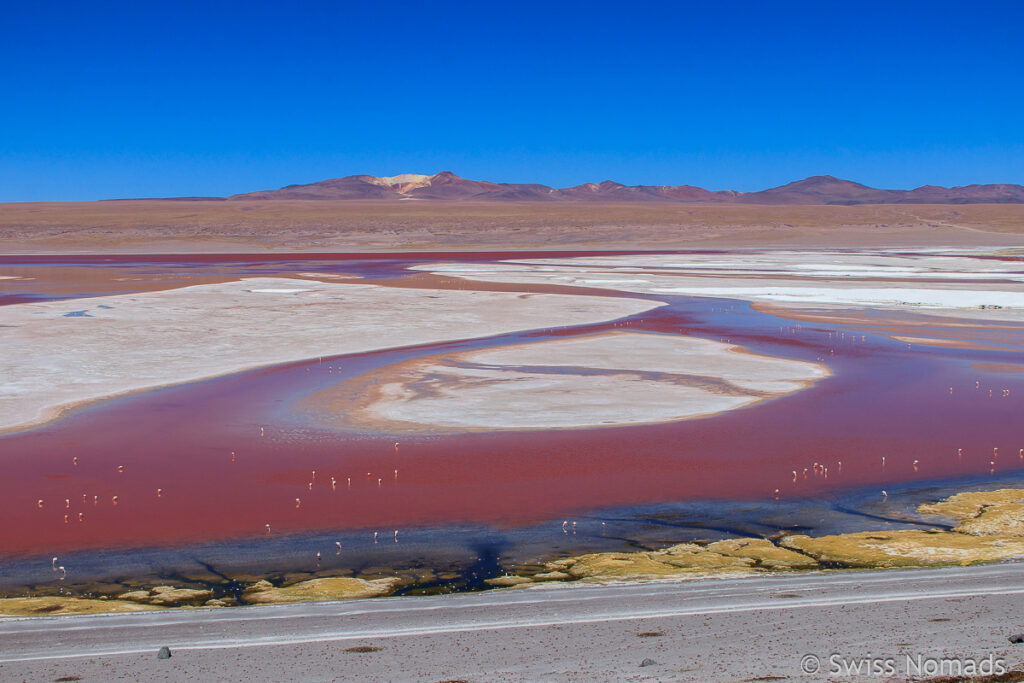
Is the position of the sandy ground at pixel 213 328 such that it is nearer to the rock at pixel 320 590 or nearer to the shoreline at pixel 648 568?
the shoreline at pixel 648 568

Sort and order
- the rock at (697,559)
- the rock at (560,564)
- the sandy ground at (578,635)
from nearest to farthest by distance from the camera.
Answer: the sandy ground at (578,635), the rock at (697,559), the rock at (560,564)

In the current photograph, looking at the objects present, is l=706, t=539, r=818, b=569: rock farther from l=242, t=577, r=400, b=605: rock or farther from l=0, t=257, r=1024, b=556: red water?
l=242, t=577, r=400, b=605: rock

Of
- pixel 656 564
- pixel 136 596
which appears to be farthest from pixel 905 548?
pixel 136 596

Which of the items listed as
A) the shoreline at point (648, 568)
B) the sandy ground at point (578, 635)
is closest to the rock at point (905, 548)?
the shoreline at point (648, 568)

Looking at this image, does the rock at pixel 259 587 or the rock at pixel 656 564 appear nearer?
the rock at pixel 259 587

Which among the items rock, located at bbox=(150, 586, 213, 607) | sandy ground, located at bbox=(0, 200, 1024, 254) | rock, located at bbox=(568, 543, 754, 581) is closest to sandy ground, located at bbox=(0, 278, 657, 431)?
rock, located at bbox=(150, 586, 213, 607)

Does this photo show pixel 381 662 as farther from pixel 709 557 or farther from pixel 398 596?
pixel 709 557

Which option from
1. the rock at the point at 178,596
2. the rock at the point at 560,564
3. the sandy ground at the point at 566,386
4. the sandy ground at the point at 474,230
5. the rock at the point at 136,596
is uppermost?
the sandy ground at the point at 474,230

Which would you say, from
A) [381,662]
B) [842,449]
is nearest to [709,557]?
[381,662]

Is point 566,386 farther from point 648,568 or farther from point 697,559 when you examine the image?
point 648,568
